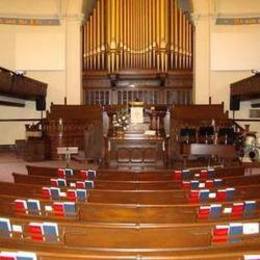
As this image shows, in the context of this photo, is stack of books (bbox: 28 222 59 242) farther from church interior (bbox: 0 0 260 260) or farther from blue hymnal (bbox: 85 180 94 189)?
blue hymnal (bbox: 85 180 94 189)

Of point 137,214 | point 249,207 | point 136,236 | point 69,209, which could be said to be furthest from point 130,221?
point 249,207

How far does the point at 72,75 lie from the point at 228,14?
5057 millimetres

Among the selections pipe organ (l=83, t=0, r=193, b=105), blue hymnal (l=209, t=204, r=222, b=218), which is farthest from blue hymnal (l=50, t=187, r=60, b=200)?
pipe organ (l=83, t=0, r=193, b=105)

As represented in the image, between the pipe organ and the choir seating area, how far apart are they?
9400 millimetres

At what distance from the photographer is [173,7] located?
15180mm

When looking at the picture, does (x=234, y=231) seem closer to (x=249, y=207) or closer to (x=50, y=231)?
(x=249, y=207)

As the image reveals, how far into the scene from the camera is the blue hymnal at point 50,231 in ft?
10.7

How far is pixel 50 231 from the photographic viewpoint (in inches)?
129

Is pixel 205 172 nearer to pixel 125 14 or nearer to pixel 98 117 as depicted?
pixel 98 117

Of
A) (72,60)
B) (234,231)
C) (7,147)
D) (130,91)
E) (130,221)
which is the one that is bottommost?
(7,147)

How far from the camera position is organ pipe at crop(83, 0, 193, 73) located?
14859 millimetres

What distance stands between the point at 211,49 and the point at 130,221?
11.8 metres

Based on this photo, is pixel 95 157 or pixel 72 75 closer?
pixel 95 157

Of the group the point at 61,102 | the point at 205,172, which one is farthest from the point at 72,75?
the point at 205,172
